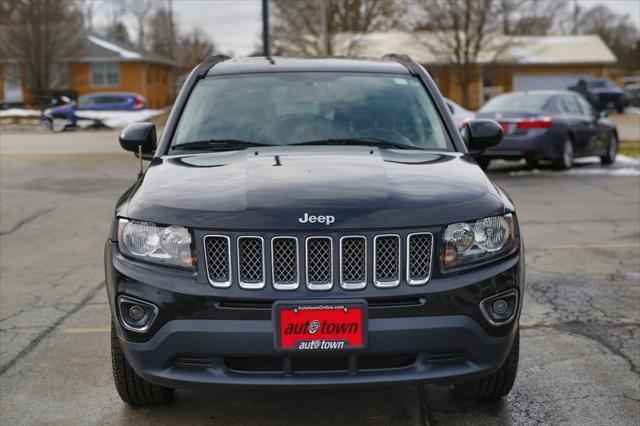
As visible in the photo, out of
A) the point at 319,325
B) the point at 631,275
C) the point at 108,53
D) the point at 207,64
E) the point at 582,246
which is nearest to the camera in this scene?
the point at 319,325

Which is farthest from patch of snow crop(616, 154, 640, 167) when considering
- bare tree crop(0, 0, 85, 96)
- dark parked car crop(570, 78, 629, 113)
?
bare tree crop(0, 0, 85, 96)

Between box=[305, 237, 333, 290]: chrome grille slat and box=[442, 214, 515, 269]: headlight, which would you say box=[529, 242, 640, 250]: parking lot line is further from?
box=[305, 237, 333, 290]: chrome grille slat

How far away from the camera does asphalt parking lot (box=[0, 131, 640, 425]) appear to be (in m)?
3.99

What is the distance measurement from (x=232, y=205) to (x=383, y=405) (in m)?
1.29

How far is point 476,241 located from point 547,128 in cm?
1213

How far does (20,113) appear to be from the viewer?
25.8 metres

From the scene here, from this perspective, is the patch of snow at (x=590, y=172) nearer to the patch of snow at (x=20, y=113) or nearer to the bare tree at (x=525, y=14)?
the patch of snow at (x=20, y=113)

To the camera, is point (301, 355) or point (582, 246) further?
point (582, 246)

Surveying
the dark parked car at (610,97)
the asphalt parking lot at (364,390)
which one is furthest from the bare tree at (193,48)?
the asphalt parking lot at (364,390)

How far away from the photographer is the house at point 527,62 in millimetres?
46375

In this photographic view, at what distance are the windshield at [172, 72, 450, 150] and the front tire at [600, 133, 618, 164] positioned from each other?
42.9 feet

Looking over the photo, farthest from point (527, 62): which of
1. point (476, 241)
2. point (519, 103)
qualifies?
point (476, 241)

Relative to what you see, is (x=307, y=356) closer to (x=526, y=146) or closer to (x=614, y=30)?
(x=526, y=146)

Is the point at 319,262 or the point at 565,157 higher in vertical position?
the point at 319,262
